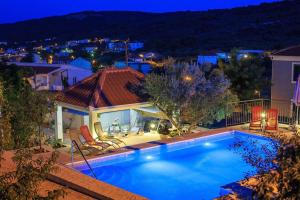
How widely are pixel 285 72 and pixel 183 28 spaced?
62.4 m

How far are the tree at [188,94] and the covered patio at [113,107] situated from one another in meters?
1.05

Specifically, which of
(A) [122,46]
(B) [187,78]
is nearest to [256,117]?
(B) [187,78]

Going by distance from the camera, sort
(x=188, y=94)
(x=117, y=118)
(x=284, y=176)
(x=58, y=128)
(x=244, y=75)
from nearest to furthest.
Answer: (x=284, y=176), (x=188, y=94), (x=58, y=128), (x=117, y=118), (x=244, y=75)

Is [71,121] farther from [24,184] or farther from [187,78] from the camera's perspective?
[24,184]

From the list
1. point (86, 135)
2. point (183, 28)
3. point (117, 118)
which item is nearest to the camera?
point (86, 135)

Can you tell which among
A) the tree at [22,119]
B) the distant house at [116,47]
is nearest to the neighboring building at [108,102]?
the tree at [22,119]

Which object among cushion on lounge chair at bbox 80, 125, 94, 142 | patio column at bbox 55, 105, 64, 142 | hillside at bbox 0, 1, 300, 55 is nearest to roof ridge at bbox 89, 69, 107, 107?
cushion on lounge chair at bbox 80, 125, 94, 142

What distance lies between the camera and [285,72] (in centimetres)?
2173

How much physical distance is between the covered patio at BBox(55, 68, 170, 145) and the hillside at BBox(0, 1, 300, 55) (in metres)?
44.2

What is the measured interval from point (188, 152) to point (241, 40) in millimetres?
54367

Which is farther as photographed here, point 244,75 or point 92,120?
point 244,75

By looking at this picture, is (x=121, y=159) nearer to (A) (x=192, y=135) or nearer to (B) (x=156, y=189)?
(B) (x=156, y=189)

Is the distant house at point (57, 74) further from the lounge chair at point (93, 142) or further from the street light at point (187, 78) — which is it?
the lounge chair at point (93, 142)

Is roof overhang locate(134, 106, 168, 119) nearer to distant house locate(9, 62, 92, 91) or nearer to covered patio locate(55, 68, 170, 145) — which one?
covered patio locate(55, 68, 170, 145)
